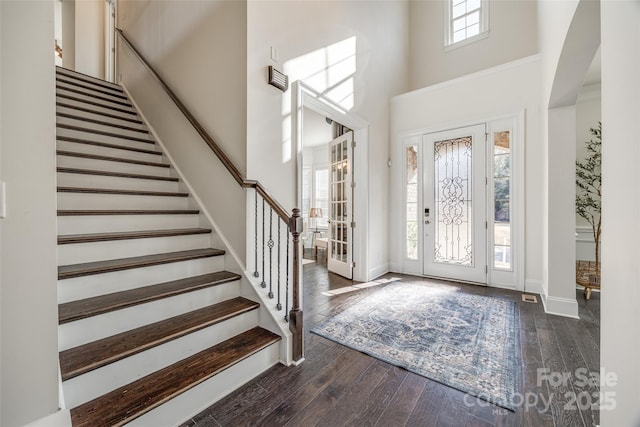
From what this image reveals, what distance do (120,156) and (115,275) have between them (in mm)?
1673

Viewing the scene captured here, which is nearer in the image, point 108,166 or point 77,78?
point 108,166

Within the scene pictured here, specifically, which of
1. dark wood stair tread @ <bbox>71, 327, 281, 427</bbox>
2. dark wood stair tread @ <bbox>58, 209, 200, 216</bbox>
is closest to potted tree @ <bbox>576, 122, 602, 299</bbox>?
dark wood stair tread @ <bbox>71, 327, 281, 427</bbox>

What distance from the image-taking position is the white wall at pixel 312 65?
2277mm

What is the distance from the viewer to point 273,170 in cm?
240

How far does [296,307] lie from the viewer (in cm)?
198

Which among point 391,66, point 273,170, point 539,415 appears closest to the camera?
point 539,415

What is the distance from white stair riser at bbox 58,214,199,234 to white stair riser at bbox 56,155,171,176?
74cm

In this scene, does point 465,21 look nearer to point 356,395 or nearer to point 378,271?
point 378,271

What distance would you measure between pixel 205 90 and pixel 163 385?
2.38 m

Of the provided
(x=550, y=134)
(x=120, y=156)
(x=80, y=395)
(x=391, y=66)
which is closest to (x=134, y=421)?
(x=80, y=395)

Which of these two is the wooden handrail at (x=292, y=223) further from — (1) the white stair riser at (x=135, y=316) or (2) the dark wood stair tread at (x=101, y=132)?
(2) the dark wood stair tread at (x=101, y=132)

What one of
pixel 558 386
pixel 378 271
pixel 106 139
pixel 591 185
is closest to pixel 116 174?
pixel 106 139

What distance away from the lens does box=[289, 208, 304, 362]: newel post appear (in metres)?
1.93

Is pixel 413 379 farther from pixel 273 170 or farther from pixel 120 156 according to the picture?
pixel 120 156
